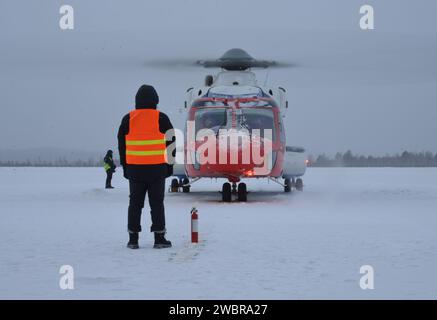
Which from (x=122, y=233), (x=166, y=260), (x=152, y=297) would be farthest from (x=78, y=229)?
(x=152, y=297)

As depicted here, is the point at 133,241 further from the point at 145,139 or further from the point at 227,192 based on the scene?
the point at 227,192

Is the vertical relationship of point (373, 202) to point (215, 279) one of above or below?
below

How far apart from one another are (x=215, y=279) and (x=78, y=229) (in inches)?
210

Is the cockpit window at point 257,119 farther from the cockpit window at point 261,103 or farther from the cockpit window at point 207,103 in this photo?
the cockpit window at point 207,103

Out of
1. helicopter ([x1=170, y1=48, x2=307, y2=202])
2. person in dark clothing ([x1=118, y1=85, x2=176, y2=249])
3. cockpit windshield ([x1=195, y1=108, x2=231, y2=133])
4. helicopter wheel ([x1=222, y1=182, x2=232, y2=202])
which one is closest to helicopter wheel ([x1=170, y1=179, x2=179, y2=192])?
helicopter ([x1=170, y1=48, x2=307, y2=202])

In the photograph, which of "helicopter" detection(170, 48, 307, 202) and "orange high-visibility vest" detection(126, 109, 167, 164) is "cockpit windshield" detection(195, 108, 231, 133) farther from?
Answer: "orange high-visibility vest" detection(126, 109, 167, 164)

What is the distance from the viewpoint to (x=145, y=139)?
9.08m

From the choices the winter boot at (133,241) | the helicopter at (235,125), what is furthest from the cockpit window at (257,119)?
the winter boot at (133,241)

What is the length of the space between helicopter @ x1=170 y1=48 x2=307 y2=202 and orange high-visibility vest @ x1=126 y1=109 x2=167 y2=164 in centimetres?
825

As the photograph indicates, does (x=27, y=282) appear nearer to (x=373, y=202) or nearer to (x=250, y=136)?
(x=250, y=136)

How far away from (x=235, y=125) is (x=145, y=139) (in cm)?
937

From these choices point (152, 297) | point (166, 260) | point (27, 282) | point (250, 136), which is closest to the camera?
point (152, 297)

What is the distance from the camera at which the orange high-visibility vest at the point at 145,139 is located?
9055mm

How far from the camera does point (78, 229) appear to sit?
11484 mm
